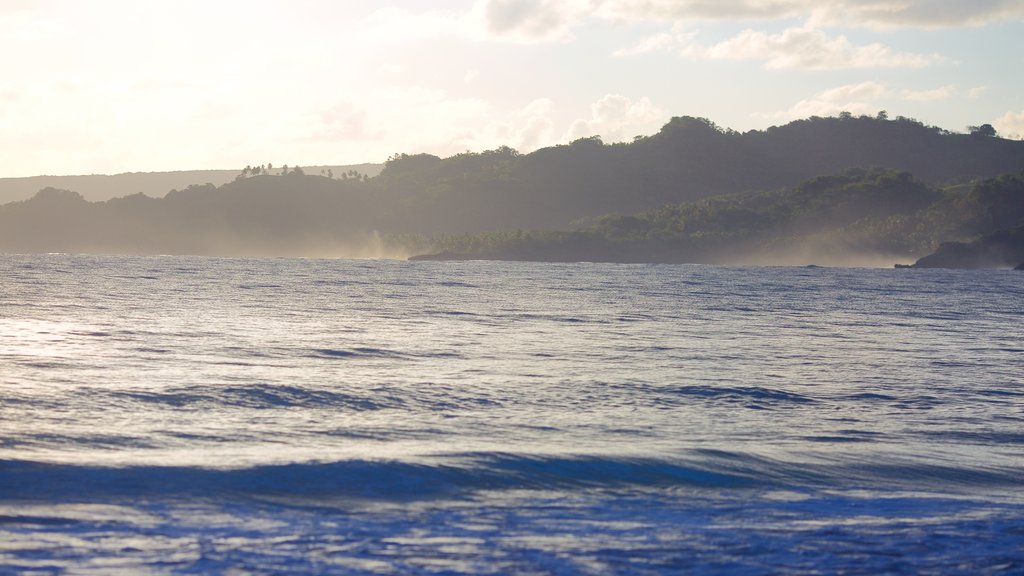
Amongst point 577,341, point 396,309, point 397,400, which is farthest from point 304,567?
point 396,309

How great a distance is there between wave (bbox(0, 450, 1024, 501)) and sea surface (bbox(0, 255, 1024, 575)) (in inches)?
1.6

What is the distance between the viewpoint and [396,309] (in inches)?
1692

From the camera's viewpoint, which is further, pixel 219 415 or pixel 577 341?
pixel 577 341

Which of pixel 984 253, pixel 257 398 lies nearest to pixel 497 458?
pixel 257 398

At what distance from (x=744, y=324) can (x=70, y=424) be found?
91.7ft

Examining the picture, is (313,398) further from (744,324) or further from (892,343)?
(744,324)

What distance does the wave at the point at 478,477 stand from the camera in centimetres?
1049

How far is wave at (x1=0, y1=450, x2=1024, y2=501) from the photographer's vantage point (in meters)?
10.5

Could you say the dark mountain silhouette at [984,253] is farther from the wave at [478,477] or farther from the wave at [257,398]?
the wave at [478,477]

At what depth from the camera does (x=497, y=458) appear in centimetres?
1223

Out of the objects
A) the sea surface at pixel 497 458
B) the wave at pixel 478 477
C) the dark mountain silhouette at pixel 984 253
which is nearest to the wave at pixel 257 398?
the sea surface at pixel 497 458

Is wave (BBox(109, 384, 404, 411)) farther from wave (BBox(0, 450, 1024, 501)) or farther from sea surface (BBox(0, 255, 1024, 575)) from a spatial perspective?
wave (BBox(0, 450, 1024, 501))

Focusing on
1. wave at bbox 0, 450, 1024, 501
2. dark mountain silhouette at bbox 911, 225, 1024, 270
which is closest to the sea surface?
wave at bbox 0, 450, 1024, 501

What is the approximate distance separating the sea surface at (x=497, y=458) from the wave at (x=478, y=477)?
40 millimetres
